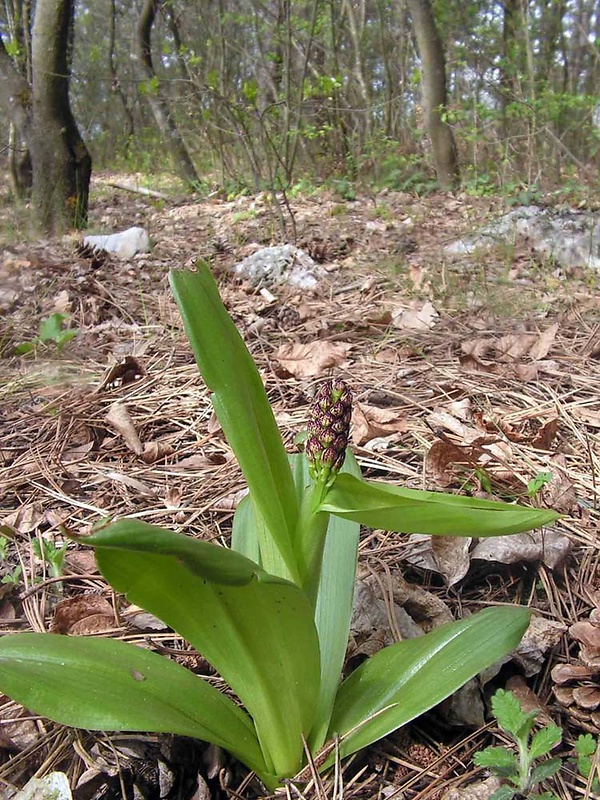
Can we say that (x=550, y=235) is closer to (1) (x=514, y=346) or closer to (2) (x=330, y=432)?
(1) (x=514, y=346)

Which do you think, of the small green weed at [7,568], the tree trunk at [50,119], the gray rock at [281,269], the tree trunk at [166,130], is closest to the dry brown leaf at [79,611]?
the small green weed at [7,568]

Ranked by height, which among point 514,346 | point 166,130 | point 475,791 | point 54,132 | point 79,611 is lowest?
point 475,791

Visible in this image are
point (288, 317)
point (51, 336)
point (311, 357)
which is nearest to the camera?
point (311, 357)

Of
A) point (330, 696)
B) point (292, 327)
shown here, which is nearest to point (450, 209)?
point (292, 327)

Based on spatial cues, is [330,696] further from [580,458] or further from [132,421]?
[132,421]

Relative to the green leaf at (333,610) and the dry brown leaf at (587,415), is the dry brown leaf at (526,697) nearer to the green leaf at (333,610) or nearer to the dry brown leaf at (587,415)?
the green leaf at (333,610)

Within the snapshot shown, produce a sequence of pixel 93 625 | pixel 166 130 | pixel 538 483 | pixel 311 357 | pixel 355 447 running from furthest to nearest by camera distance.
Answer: pixel 166 130 < pixel 311 357 < pixel 355 447 < pixel 538 483 < pixel 93 625

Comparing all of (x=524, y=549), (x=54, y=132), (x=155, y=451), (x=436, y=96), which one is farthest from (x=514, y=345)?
(x=436, y=96)

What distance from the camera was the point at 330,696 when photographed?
875 millimetres

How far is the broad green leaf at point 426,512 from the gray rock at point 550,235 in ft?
9.53

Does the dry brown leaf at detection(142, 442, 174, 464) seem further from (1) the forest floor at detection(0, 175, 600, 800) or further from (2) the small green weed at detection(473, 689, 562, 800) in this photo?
(2) the small green weed at detection(473, 689, 562, 800)

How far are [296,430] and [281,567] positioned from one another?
859mm

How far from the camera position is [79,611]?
3.68ft

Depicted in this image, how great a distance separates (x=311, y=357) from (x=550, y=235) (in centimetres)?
225
